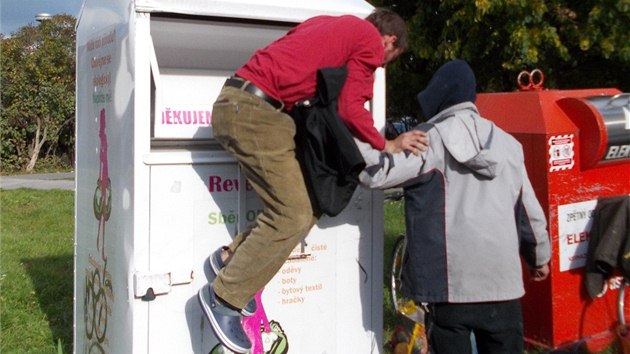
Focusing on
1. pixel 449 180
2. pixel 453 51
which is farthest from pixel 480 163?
pixel 453 51

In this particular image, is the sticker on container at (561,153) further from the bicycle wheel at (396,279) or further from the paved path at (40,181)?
the paved path at (40,181)

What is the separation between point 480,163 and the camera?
2.97 metres

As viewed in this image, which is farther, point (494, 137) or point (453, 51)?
point (453, 51)

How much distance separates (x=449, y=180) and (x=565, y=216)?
1466 millimetres

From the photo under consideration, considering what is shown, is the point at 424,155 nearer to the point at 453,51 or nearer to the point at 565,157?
the point at 565,157

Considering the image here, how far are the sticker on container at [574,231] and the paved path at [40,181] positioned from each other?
39.3ft

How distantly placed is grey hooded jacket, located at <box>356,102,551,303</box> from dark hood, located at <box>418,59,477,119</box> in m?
0.05

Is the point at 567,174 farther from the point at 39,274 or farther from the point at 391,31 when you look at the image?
the point at 39,274

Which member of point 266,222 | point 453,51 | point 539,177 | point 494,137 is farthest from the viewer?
point 453,51

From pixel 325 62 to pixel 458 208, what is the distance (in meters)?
0.81

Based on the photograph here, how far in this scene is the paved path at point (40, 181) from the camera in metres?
14.9

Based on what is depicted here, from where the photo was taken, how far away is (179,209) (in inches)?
Result: 119

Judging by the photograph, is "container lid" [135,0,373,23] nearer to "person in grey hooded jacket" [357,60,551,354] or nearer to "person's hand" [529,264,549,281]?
"person in grey hooded jacket" [357,60,551,354]

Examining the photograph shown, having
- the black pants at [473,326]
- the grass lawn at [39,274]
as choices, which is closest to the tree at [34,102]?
the grass lawn at [39,274]
